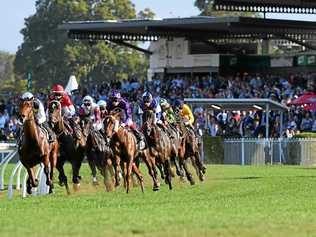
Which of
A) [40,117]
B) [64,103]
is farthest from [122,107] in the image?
[40,117]

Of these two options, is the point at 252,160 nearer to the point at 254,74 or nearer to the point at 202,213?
the point at 254,74

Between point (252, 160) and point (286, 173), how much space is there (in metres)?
9.05

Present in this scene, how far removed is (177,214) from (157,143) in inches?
354

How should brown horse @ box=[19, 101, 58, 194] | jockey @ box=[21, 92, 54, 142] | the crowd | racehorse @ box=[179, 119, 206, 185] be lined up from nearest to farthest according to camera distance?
brown horse @ box=[19, 101, 58, 194] → jockey @ box=[21, 92, 54, 142] → racehorse @ box=[179, 119, 206, 185] → the crowd

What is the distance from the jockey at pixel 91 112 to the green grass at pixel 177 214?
2.47 metres

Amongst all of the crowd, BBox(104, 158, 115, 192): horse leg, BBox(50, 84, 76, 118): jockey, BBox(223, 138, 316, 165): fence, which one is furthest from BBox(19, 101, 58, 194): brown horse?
the crowd

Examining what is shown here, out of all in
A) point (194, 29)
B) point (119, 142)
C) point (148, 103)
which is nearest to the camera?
point (119, 142)

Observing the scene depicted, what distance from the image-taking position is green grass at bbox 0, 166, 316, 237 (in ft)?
43.3

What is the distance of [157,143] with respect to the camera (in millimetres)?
24203

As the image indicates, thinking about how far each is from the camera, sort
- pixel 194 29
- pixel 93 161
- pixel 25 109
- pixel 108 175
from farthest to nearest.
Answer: pixel 194 29 < pixel 93 161 < pixel 108 175 < pixel 25 109

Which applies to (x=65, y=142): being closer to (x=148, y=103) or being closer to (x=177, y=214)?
(x=148, y=103)

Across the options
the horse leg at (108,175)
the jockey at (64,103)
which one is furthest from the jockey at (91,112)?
the horse leg at (108,175)

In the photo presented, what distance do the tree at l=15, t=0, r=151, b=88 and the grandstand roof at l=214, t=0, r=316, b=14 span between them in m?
41.3

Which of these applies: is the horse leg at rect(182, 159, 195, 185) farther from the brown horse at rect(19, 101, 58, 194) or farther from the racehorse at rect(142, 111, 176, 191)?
the brown horse at rect(19, 101, 58, 194)
